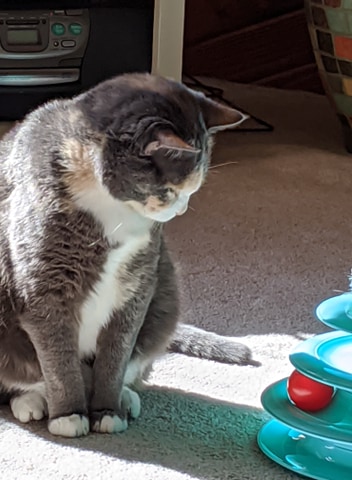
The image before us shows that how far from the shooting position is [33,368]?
1213 mm

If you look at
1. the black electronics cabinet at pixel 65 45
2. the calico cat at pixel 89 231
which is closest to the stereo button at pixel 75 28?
the black electronics cabinet at pixel 65 45

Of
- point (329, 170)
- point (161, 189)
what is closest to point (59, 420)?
point (161, 189)

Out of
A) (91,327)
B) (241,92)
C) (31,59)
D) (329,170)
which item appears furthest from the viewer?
(241,92)

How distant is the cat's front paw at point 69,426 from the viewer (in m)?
1.16

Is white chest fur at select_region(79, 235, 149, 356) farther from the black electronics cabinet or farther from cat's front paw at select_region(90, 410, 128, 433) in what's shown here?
the black electronics cabinet

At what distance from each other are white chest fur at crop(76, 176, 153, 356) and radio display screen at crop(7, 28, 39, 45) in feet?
3.05

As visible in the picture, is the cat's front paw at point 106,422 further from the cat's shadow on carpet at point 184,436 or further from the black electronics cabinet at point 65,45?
the black electronics cabinet at point 65,45

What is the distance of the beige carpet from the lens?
3.65 ft

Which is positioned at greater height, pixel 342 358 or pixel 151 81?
pixel 151 81

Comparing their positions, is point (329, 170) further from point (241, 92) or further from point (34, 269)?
point (34, 269)

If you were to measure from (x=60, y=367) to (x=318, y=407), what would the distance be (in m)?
0.31

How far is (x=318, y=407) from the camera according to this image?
1.09m

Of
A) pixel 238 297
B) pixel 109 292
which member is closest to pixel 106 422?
pixel 109 292

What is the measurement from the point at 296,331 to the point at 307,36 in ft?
5.76
